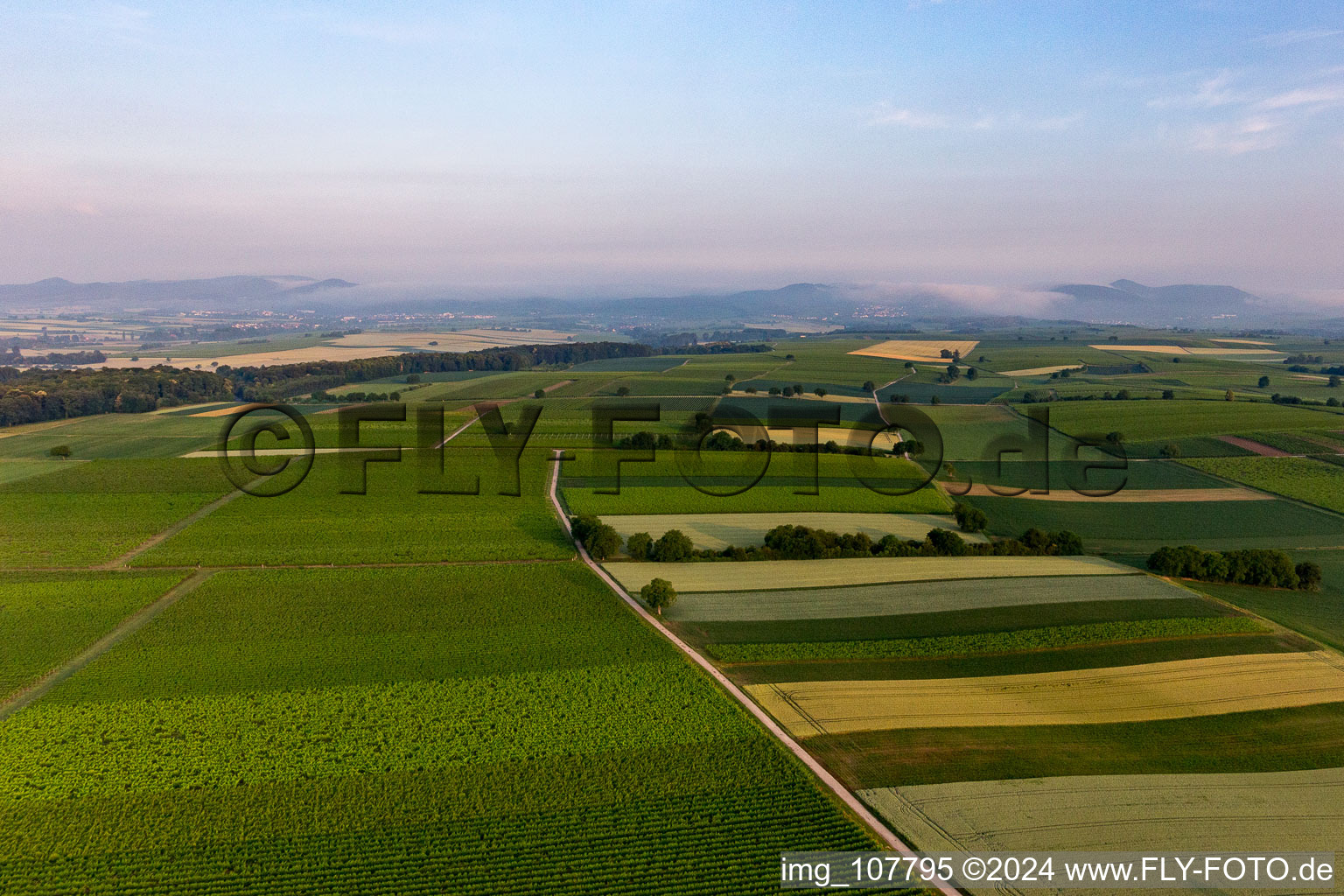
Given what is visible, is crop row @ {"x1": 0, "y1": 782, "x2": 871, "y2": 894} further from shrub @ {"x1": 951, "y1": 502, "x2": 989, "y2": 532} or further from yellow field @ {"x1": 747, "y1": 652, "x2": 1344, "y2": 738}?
shrub @ {"x1": 951, "y1": 502, "x2": 989, "y2": 532}

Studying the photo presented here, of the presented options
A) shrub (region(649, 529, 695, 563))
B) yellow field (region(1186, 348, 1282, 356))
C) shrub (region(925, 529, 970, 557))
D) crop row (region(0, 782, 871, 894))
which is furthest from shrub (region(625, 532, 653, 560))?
yellow field (region(1186, 348, 1282, 356))

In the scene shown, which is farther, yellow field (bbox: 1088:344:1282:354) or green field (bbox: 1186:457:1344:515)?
yellow field (bbox: 1088:344:1282:354)

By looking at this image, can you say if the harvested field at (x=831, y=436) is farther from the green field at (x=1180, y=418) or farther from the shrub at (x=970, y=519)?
the green field at (x=1180, y=418)

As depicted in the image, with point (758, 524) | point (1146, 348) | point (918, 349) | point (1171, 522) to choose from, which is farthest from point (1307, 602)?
point (1146, 348)

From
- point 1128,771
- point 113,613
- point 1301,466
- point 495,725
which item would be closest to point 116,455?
point 113,613

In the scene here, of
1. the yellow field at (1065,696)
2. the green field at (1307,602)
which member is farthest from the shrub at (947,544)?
the yellow field at (1065,696)
